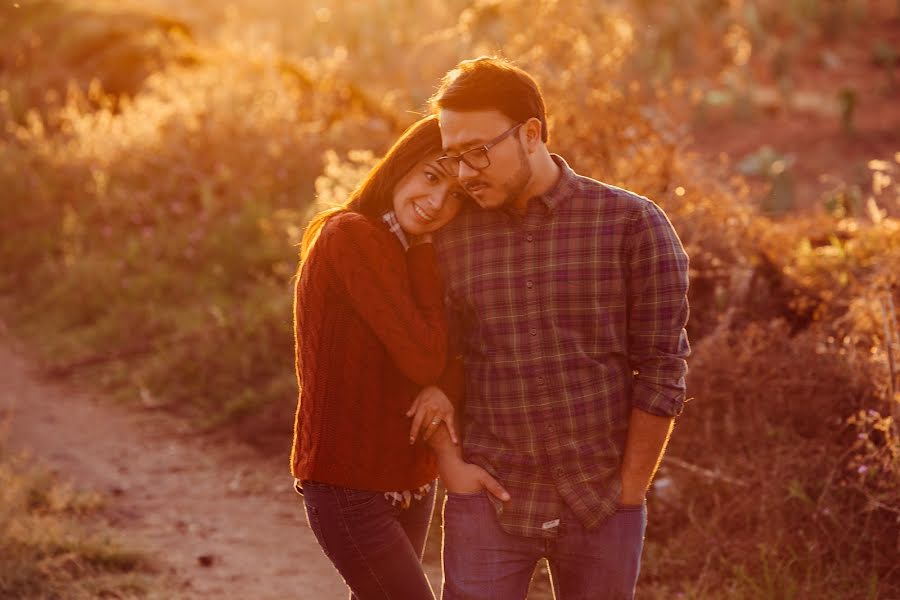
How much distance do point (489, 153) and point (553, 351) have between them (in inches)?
20.6

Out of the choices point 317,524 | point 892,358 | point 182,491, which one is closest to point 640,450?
point 317,524

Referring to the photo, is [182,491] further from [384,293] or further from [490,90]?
[490,90]

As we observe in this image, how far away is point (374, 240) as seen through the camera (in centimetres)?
262

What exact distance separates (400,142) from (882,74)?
16124 millimetres

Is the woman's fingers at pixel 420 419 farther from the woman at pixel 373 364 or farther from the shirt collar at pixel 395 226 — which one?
the shirt collar at pixel 395 226

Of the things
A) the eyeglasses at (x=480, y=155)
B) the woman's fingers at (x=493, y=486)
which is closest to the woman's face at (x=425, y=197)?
the eyeglasses at (x=480, y=155)

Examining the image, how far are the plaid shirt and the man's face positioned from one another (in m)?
0.11

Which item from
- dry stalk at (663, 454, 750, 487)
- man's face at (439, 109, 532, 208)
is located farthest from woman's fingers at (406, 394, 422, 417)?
dry stalk at (663, 454, 750, 487)

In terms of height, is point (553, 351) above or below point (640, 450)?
above

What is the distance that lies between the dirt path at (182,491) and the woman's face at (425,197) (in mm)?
2594

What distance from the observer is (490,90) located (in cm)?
255

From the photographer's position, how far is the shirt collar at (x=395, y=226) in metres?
2.72

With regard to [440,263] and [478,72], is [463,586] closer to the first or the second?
[440,263]

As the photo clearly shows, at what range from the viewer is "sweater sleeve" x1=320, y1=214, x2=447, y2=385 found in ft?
8.50
